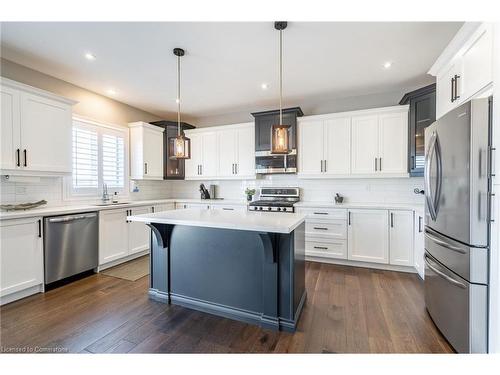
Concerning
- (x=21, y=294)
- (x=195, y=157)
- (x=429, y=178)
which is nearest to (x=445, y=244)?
(x=429, y=178)

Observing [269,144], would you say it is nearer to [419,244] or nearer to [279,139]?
[279,139]

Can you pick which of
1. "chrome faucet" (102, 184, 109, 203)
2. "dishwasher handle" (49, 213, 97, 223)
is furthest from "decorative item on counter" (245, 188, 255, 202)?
"dishwasher handle" (49, 213, 97, 223)

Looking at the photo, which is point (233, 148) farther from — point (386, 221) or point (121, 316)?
point (121, 316)

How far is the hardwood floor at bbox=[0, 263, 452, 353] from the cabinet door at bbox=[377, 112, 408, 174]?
173 centimetres

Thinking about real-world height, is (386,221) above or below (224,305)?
above

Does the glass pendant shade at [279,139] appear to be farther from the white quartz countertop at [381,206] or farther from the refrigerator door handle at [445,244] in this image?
the white quartz countertop at [381,206]

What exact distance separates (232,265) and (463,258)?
1742 mm

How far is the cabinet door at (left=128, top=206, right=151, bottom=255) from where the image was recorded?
3754mm

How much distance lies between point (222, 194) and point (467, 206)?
4.09 metres

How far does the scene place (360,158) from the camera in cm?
366

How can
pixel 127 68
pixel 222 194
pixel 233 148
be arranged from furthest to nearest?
pixel 222 194, pixel 233 148, pixel 127 68

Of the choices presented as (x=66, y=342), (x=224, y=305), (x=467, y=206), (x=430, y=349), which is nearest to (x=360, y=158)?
(x=467, y=206)

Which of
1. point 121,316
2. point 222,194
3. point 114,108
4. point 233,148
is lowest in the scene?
point 121,316

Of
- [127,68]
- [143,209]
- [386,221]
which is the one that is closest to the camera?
[127,68]
